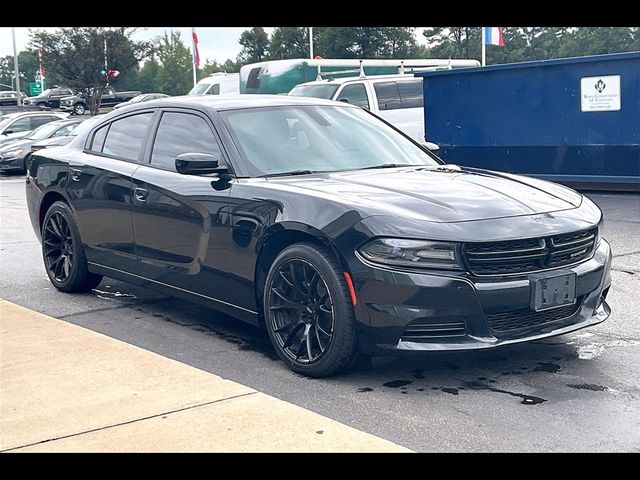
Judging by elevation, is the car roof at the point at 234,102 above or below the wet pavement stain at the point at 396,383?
above

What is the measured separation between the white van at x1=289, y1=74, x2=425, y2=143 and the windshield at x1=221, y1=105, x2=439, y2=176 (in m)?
11.4

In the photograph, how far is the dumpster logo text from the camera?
42.4ft

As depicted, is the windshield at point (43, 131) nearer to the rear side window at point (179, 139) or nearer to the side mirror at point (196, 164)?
the rear side window at point (179, 139)

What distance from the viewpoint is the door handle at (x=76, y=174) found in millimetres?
6888

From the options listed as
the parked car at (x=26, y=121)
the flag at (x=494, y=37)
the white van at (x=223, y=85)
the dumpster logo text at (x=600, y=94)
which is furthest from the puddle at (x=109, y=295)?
the flag at (x=494, y=37)

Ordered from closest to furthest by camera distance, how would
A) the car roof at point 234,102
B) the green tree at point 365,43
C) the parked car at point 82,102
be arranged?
the car roof at point 234,102 < the parked car at point 82,102 < the green tree at point 365,43

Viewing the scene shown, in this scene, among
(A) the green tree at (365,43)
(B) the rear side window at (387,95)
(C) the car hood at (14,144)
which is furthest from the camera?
(A) the green tree at (365,43)

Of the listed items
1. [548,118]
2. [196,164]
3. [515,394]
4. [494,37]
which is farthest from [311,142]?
[494,37]

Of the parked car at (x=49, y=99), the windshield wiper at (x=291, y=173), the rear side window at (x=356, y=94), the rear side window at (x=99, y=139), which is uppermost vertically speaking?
the parked car at (x=49, y=99)

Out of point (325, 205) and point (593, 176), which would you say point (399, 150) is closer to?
point (325, 205)

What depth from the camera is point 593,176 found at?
13211mm

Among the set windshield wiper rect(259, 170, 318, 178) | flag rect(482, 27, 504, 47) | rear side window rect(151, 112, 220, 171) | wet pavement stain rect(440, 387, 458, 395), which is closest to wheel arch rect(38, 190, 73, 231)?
rear side window rect(151, 112, 220, 171)

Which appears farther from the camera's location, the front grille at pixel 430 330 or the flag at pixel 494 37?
the flag at pixel 494 37
